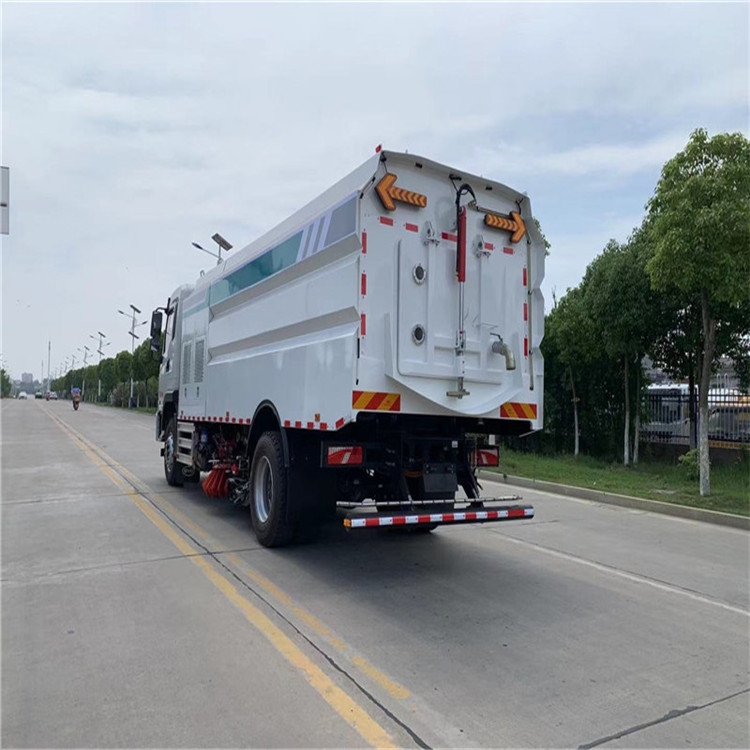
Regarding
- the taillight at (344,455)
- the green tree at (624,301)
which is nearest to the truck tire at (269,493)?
the taillight at (344,455)

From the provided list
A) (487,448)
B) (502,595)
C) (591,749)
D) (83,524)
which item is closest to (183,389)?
(83,524)

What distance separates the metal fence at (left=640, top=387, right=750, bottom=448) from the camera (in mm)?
15281

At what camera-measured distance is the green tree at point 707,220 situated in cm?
994

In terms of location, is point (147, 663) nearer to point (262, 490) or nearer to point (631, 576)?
point (262, 490)

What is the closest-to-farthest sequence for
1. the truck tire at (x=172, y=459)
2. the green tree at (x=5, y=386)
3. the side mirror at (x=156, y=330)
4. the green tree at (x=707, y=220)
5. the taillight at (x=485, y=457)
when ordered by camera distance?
the taillight at (x=485, y=457)
the green tree at (x=707, y=220)
the truck tire at (x=172, y=459)
the side mirror at (x=156, y=330)
the green tree at (x=5, y=386)

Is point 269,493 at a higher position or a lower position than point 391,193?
lower

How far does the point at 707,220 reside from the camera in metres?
9.91

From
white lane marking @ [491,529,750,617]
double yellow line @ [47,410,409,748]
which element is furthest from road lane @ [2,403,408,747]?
white lane marking @ [491,529,750,617]

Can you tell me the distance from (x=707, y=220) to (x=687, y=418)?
25.3 feet

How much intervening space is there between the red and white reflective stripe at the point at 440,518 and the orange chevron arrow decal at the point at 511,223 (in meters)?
2.67

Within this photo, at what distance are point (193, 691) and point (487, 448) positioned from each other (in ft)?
13.3

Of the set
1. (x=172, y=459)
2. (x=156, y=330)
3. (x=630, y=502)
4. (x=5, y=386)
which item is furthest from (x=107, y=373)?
(x=630, y=502)

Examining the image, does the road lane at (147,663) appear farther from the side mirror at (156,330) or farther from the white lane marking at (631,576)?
the side mirror at (156,330)

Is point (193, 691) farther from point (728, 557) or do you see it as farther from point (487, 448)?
point (728, 557)
